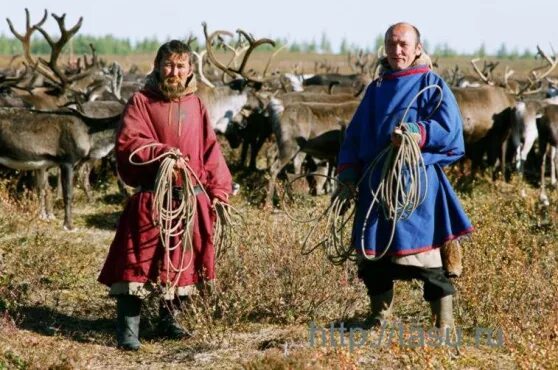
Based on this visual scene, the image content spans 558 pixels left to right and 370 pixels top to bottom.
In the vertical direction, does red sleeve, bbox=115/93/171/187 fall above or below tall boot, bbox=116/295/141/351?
above

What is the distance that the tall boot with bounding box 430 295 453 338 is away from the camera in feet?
18.1

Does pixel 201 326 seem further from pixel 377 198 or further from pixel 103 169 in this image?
pixel 103 169

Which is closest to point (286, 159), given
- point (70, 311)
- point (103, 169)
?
point (103, 169)

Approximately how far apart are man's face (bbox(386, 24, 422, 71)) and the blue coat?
50 mm

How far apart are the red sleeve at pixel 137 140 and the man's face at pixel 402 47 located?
1358mm

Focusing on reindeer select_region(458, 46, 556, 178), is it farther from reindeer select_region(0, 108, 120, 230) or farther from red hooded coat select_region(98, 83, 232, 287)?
red hooded coat select_region(98, 83, 232, 287)

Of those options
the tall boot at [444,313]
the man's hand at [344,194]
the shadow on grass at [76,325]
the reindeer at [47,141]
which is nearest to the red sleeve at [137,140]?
the man's hand at [344,194]

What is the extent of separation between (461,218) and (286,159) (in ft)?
24.1

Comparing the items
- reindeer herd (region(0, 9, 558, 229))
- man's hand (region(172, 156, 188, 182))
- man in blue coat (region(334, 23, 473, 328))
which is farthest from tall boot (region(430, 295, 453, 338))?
reindeer herd (region(0, 9, 558, 229))

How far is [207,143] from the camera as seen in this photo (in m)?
5.96

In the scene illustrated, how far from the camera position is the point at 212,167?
594cm

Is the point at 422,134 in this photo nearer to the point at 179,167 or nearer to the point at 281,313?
the point at 179,167

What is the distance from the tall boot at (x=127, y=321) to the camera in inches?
231

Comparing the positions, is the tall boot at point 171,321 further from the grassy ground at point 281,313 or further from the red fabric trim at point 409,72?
the red fabric trim at point 409,72
